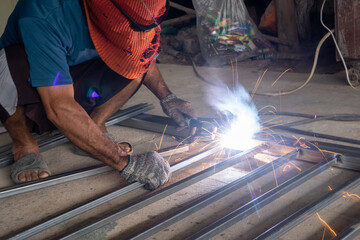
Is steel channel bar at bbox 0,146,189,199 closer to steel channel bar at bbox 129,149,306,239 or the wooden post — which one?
steel channel bar at bbox 129,149,306,239

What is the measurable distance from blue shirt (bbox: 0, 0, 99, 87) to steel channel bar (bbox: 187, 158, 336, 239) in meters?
1.00

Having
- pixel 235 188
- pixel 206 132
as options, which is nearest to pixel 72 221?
pixel 235 188

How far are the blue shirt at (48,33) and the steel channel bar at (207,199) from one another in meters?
0.85

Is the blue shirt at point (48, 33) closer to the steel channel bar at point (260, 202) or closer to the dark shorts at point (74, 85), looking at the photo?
the dark shorts at point (74, 85)

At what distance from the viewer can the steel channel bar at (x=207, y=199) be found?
168 centimetres

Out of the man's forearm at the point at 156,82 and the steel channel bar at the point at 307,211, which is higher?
the man's forearm at the point at 156,82

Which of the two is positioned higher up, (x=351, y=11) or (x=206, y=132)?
(x=351, y=11)

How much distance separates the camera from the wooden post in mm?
5301

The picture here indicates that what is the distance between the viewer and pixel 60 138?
2898 mm

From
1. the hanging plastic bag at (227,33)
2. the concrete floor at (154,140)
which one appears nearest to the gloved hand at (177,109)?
the concrete floor at (154,140)

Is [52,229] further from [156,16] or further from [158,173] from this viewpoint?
A: [156,16]

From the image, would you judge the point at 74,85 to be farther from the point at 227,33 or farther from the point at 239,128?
the point at 227,33

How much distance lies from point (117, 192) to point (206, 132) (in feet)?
2.58

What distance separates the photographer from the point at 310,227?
164 centimetres
